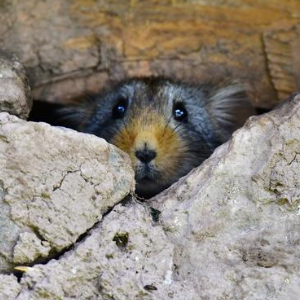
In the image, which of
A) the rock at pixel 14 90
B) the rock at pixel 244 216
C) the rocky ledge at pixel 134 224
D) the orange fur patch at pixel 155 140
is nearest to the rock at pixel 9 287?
the rocky ledge at pixel 134 224

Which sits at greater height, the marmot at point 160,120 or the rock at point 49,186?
the rock at point 49,186

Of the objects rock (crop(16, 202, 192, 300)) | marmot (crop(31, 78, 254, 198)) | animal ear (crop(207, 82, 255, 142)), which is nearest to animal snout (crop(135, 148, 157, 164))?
marmot (crop(31, 78, 254, 198))

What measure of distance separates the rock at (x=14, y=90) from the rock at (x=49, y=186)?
41 centimetres

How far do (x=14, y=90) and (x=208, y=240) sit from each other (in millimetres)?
1305

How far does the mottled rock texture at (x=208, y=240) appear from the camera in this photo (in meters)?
3.39

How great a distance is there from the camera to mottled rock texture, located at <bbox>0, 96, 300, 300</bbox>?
11.1ft

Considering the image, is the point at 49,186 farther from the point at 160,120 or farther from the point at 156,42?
the point at 156,42

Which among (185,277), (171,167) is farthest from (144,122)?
(185,277)

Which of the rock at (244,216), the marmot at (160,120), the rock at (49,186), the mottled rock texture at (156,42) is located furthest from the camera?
the mottled rock texture at (156,42)

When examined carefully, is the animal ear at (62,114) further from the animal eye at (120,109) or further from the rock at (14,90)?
the rock at (14,90)

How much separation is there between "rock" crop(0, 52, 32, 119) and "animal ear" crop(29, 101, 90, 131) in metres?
1.26

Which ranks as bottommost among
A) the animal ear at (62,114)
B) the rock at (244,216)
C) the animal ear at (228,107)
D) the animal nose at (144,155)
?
the animal ear at (62,114)

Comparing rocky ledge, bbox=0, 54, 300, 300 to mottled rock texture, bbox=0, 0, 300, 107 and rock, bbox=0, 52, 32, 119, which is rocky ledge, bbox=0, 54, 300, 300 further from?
mottled rock texture, bbox=0, 0, 300, 107

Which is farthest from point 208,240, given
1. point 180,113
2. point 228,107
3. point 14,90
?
point 228,107
